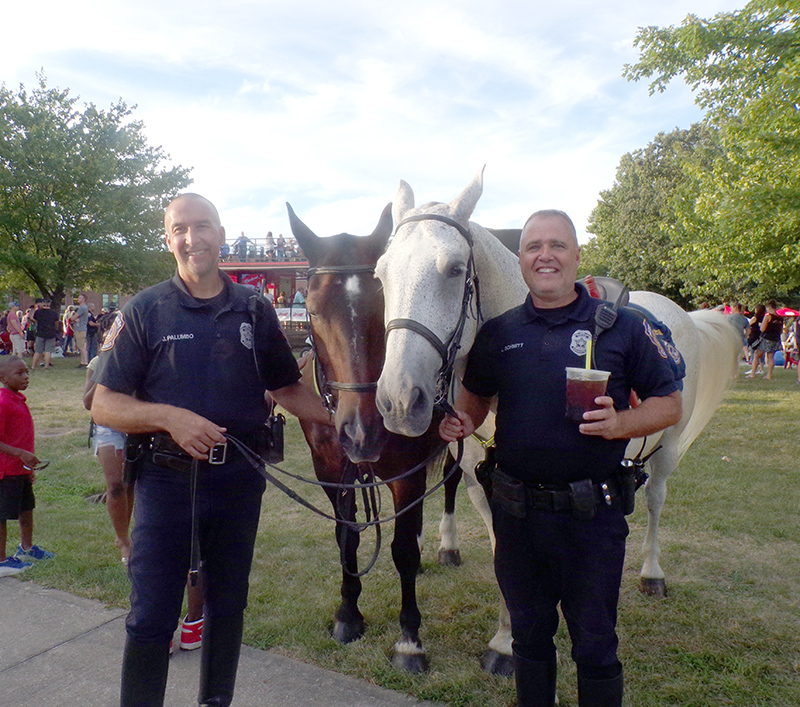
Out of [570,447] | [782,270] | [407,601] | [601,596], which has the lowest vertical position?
[407,601]

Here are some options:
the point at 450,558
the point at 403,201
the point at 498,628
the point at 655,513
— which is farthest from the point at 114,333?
the point at 655,513

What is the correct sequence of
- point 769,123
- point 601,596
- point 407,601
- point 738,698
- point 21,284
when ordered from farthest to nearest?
1. point 21,284
2. point 769,123
3. point 407,601
4. point 738,698
5. point 601,596

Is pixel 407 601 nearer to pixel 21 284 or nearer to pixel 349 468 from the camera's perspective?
pixel 349 468

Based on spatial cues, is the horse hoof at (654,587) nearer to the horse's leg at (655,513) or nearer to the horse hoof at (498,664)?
the horse's leg at (655,513)

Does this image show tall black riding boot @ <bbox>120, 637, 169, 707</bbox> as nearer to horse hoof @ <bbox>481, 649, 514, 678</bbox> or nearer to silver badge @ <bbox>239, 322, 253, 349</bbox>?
silver badge @ <bbox>239, 322, 253, 349</bbox>

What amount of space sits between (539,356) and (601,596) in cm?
86

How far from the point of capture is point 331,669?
10.4 ft

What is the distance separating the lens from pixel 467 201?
2.51 m

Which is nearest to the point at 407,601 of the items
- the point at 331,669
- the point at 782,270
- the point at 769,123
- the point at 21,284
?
the point at 331,669

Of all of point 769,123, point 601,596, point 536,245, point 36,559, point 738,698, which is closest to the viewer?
point 601,596

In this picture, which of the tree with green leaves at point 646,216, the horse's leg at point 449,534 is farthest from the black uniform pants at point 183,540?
the tree with green leaves at point 646,216

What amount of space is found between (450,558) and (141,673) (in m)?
2.88

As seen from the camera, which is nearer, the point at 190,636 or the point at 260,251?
the point at 190,636

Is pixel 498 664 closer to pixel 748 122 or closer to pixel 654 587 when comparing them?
pixel 654 587
